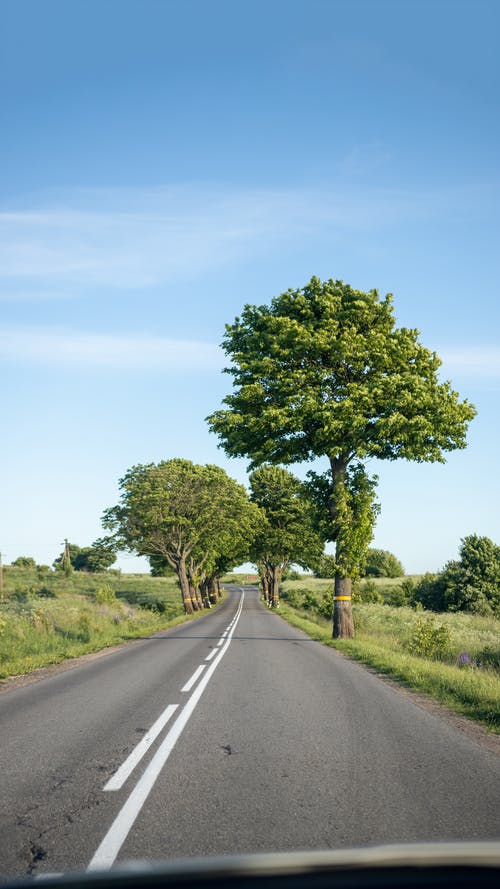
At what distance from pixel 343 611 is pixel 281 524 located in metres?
38.3

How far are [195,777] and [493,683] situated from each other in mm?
6809

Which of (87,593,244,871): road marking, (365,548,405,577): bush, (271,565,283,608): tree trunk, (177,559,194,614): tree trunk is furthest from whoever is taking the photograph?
(365,548,405,577): bush

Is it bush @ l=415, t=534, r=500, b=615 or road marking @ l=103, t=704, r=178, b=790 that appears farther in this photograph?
bush @ l=415, t=534, r=500, b=615

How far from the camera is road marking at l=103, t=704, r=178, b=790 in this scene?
571 cm

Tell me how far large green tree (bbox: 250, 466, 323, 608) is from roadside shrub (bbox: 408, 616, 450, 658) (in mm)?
38268

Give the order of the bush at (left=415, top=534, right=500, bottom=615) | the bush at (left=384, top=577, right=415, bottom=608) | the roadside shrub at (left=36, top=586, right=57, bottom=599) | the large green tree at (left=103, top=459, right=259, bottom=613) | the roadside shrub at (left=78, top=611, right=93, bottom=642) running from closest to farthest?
1. the roadside shrub at (left=78, top=611, right=93, bottom=642)
2. the large green tree at (left=103, top=459, right=259, bottom=613)
3. the bush at (left=415, top=534, right=500, bottom=615)
4. the roadside shrub at (left=36, top=586, right=57, bottom=599)
5. the bush at (left=384, top=577, right=415, bottom=608)

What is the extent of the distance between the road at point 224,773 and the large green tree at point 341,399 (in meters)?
9.98

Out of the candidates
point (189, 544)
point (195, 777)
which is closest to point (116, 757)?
point (195, 777)

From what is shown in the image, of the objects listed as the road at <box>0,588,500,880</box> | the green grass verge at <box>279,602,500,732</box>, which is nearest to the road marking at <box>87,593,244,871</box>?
the road at <box>0,588,500,880</box>

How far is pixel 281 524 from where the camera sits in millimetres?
59844

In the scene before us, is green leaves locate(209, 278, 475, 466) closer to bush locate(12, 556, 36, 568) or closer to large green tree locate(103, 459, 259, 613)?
large green tree locate(103, 459, 259, 613)

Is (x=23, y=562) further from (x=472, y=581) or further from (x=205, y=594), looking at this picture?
(x=472, y=581)

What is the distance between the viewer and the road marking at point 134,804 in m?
3.95

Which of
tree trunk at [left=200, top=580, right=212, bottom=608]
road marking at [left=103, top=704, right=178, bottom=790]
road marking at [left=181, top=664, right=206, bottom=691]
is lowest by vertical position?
tree trunk at [left=200, top=580, right=212, bottom=608]
